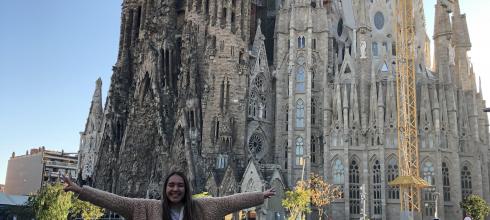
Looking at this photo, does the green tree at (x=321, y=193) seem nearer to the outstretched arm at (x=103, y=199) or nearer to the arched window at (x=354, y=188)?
the arched window at (x=354, y=188)

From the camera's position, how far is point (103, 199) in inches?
170

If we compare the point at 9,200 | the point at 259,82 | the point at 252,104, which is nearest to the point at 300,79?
the point at 259,82

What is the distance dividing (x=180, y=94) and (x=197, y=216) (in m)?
50.0

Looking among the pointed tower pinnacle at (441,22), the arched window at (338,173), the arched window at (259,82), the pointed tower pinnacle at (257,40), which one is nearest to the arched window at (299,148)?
the arched window at (338,173)

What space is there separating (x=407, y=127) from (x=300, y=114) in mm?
10241

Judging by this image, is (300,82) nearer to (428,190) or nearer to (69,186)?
(428,190)

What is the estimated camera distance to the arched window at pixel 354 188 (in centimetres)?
5097

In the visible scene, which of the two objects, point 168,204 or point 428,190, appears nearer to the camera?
point 168,204

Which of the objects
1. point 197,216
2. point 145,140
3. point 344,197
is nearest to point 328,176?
point 344,197

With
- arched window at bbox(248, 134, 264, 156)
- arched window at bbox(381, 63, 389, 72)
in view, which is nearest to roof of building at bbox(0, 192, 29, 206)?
arched window at bbox(248, 134, 264, 156)

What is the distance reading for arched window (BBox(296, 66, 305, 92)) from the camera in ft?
178

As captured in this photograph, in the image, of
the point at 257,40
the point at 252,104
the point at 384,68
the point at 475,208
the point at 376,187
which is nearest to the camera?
the point at 475,208

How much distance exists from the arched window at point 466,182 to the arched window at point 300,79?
17574mm

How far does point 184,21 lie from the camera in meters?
57.4
